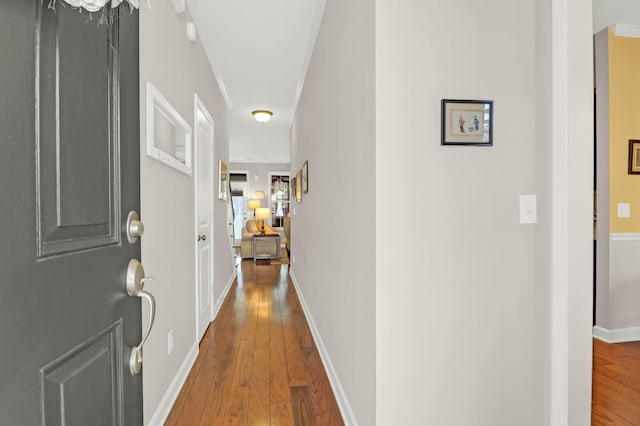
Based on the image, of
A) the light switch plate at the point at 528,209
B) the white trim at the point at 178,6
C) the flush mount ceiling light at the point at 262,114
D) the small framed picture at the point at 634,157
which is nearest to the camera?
the light switch plate at the point at 528,209

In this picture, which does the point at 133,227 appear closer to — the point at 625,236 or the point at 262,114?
the point at 625,236

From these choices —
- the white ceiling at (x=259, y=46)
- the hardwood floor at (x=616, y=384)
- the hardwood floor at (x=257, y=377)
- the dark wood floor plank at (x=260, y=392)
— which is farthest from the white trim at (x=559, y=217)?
the white ceiling at (x=259, y=46)

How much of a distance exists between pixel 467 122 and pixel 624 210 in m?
2.70

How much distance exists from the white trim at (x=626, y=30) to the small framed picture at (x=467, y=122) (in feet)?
9.17

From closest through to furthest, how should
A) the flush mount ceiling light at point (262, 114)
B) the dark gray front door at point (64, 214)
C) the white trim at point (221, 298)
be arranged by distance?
the dark gray front door at point (64, 214) → the white trim at point (221, 298) → the flush mount ceiling light at point (262, 114)

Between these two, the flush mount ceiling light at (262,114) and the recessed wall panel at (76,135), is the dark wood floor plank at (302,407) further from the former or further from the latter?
the flush mount ceiling light at (262,114)

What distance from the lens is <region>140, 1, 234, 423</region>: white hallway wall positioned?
1761 millimetres

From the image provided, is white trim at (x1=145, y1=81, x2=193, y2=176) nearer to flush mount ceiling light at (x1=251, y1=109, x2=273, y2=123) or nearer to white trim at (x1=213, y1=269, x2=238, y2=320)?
white trim at (x1=213, y1=269, x2=238, y2=320)

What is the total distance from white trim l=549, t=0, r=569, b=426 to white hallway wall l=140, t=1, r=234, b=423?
1.93 metres

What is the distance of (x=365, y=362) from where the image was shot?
158 centimetres

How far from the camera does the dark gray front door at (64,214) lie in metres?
0.50

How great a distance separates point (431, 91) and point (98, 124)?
49.5 inches

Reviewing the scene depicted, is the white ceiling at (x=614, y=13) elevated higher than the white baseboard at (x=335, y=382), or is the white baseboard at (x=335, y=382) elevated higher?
the white ceiling at (x=614, y=13)

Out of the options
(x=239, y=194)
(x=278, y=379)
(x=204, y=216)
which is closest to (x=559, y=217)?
(x=278, y=379)
